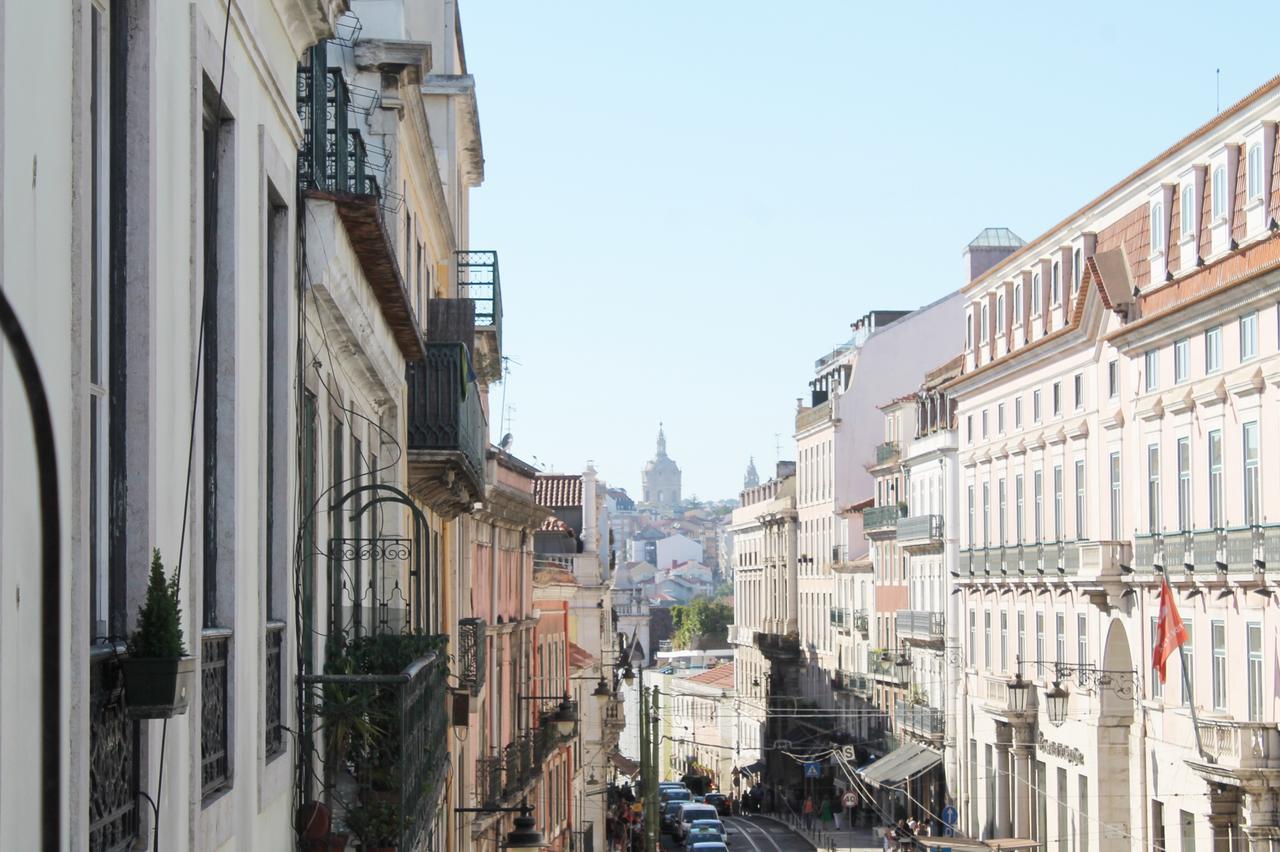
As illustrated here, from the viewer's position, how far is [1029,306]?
48.5 meters

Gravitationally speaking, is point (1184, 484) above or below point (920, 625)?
above

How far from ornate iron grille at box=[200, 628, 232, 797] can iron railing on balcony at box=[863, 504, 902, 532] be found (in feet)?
193

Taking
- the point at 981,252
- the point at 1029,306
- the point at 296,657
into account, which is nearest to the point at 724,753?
the point at 981,252

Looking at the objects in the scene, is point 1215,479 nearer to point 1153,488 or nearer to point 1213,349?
point 1213,349

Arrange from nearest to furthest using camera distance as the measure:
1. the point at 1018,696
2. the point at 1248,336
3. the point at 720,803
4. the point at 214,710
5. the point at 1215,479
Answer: the point at 214,710
the point at 1248,336
the point at 1215,479
the point at 1018,696
the point at 720,803

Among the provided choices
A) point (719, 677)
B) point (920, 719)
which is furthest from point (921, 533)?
point (719, 677)

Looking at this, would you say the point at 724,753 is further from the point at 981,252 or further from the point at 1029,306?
the point at 1029,306

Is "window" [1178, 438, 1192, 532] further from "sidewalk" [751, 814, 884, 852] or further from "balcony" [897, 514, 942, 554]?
"balcony" [897, 514, 942, 554]

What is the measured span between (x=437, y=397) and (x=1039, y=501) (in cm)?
3220

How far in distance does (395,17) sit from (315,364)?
26.6 feet

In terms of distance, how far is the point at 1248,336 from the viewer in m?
33.1

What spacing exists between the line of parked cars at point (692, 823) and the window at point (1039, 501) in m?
12.0

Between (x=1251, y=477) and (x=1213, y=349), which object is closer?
(x=1251, y=477)

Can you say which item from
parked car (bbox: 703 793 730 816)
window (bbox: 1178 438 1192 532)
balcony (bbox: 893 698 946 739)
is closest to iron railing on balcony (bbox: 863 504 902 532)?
balcony (bbox: 893 698 946 739)
